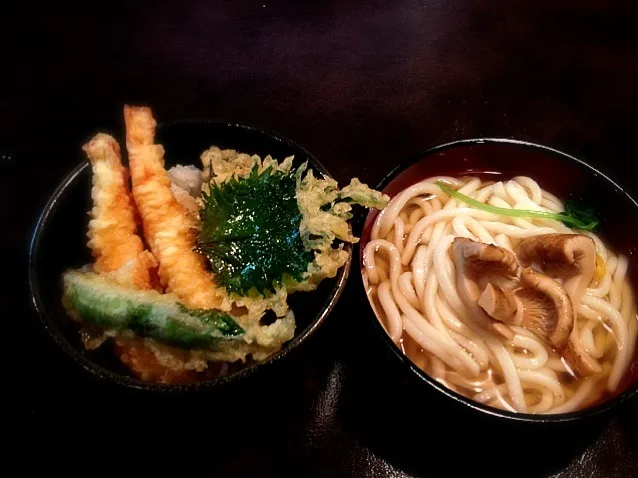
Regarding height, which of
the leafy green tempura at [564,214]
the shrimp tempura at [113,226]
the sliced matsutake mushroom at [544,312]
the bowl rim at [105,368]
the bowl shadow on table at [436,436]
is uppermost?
the shrimp tempura at [113,226]

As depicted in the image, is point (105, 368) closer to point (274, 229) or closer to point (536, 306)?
point (274, 229)

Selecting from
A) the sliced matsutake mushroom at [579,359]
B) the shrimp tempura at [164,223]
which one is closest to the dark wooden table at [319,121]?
the sliced matsutake mushroom at [579,359]

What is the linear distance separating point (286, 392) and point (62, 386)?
0.54m

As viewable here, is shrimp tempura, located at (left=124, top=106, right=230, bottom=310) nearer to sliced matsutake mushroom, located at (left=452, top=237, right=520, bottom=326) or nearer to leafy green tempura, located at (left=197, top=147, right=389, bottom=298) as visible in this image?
leafy green tempura, located at (left=197, top=147, right=389, bottom=298)

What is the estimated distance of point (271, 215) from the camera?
49.8 inches

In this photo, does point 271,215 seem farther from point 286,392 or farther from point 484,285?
point 484,285

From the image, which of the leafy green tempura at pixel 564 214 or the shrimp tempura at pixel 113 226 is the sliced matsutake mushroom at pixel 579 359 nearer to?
the leafy green tempura at pixel 564 214

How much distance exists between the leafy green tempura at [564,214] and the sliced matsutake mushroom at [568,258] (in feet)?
0.42

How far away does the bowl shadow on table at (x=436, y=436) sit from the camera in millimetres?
1247

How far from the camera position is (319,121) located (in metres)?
1.87

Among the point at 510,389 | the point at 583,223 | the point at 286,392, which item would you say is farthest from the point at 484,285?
the point at 286,392

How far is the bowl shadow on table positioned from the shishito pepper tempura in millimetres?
220

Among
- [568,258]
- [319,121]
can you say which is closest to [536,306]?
[568,258]

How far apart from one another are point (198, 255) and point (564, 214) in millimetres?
985
